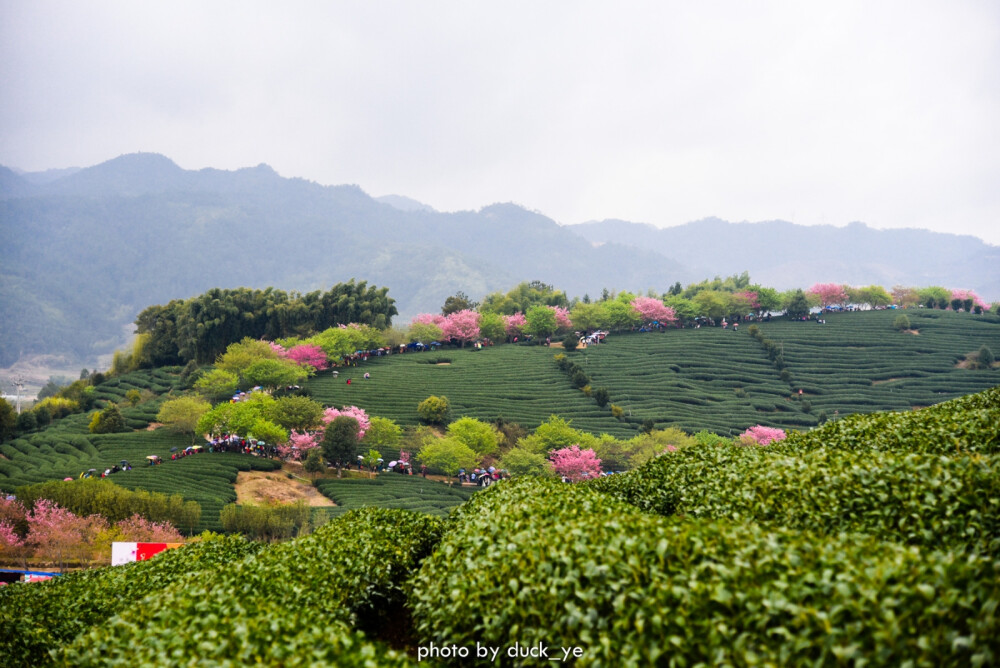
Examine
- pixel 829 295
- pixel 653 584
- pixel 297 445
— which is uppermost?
pixel 829 295

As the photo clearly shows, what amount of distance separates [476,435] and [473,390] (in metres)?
5.81

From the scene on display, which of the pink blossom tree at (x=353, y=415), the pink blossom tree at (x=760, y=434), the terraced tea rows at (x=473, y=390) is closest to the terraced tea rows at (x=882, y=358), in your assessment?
the pink blossom tree at (x=760, y=434)

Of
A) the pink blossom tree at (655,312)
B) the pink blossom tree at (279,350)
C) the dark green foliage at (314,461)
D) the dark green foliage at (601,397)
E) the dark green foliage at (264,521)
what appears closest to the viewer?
the dark green foliage at (264,521)

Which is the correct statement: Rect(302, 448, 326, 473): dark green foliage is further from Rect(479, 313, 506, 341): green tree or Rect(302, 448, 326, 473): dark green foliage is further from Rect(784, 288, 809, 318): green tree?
Rect(784, 288, 809, 318): green tree

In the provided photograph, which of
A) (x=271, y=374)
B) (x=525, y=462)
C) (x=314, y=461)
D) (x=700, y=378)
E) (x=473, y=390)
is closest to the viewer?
(x=314, y=461)

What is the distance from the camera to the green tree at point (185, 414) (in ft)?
80.9

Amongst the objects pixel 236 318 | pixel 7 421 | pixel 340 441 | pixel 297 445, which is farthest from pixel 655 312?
pixel 7 421

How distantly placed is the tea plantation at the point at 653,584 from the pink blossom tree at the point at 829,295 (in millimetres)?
44282

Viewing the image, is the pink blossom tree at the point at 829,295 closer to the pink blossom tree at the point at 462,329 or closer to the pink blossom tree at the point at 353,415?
the pink blossom tree at the point at 462,329

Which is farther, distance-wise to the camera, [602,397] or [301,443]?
[602,397]

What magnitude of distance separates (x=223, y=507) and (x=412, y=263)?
182m

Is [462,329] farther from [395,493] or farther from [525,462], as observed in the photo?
[395,493]

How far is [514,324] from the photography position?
4069 cm

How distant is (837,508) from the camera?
488 centimetres
